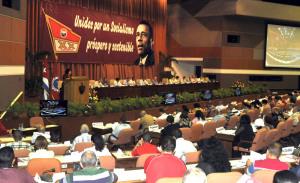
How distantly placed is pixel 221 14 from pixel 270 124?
1493 centimetres

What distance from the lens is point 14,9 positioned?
43.0ft

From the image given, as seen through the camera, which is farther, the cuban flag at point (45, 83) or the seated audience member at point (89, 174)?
the cuban flag at point (45, 83)

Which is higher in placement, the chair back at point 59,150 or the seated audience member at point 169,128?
the seated audience member at point 169,128

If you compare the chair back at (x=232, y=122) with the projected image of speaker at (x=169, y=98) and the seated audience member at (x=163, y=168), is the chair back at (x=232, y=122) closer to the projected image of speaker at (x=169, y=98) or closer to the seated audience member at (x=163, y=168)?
the projected image of speaker at (x=169, y=98)

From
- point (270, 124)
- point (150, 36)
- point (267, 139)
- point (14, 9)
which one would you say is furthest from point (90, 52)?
point (267, 139)

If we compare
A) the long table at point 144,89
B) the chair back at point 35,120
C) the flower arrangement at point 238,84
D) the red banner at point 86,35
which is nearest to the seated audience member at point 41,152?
the chair back at point 35,120

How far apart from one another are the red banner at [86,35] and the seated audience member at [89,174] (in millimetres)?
12778

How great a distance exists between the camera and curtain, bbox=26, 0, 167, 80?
53.2ft

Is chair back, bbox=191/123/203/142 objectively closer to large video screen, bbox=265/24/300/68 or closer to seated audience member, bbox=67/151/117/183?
seated audience member, bbox=67/151/117/183

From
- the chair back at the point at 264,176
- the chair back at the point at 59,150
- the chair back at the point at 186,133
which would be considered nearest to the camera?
the chair back at the point at 264,176

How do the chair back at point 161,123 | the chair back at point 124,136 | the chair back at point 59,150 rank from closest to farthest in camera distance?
the chair back at point 59,150 < the chair back at point 124,136 < the chair back at point 161,123

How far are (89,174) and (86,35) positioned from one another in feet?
50.5

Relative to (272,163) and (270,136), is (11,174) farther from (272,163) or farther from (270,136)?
(270,136)

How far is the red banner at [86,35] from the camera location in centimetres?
1698
